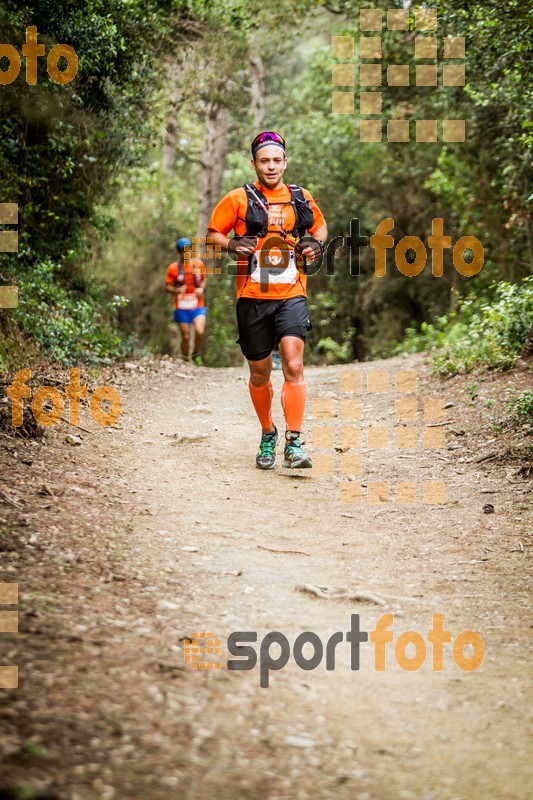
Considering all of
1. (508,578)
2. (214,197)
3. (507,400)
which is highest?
(214,197)

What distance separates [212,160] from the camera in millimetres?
19516

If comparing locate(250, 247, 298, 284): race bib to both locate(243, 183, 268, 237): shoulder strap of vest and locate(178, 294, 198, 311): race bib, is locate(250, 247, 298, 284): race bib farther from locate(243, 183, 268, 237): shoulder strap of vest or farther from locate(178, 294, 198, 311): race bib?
locate(178, 294, 198, 311): race bib

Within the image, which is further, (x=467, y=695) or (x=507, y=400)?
(x=507, y=400)

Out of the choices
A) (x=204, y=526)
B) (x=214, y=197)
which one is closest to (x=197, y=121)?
(x=214, y=197)

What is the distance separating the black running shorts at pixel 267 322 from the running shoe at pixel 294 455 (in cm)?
69

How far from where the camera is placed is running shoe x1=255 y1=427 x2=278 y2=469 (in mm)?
6508

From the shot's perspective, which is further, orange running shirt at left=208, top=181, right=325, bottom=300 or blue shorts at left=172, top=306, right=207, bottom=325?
blue shorts at left=172, top=306, right=207, bottom=325

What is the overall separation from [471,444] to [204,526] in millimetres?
3303

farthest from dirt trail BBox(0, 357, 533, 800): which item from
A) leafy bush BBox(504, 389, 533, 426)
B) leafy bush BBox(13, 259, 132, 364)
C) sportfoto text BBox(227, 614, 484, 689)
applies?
leafy bush BBox(13, 259, 132, 364)

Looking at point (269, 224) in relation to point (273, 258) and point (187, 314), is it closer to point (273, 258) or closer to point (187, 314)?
point (273, 258)

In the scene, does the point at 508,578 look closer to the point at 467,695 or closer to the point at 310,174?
the point at 467,695

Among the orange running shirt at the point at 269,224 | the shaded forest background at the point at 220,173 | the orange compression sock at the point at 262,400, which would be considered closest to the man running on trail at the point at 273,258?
the orange running shirt at the point at 269,224

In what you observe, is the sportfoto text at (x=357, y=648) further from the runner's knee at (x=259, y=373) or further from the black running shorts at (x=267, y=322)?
the runner's knee at (x=259, y=373)

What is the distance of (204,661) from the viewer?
3.02 meters
